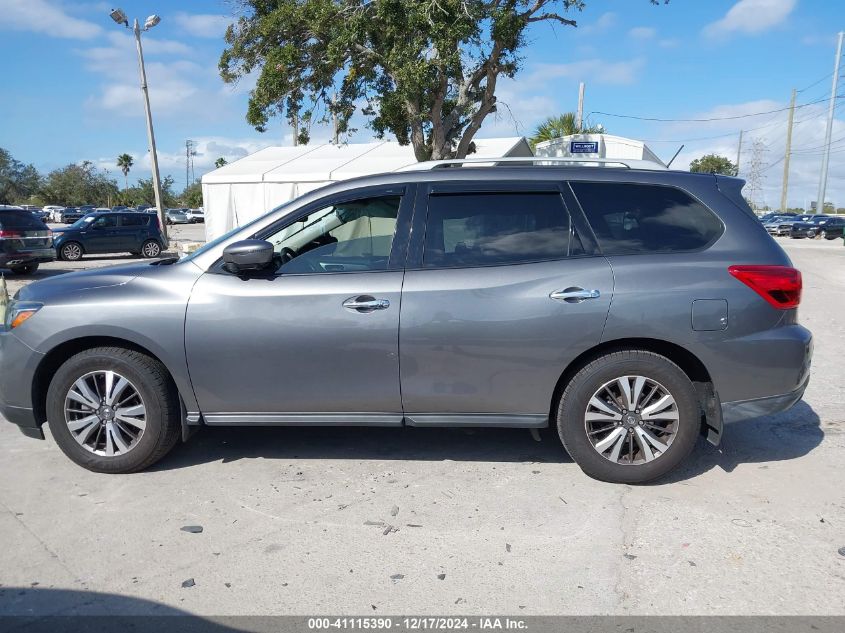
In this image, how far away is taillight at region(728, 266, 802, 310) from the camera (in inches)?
151

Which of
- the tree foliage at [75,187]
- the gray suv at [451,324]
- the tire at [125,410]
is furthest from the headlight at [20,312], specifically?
the tree foliage at [75,187]

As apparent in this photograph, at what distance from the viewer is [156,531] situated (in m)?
3.49

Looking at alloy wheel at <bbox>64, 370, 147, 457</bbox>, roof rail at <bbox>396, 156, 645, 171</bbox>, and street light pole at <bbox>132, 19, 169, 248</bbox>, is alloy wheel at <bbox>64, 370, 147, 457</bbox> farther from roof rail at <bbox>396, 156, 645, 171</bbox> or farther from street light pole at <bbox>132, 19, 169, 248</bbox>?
street light pole at <bbox>132, 19, 169, 248</bbox>

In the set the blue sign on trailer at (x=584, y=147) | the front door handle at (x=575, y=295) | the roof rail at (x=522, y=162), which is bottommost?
the front door handle at (x=575, y=295)

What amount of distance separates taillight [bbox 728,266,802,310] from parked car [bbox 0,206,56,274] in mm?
16299

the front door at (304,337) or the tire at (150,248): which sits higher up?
the front door at (304,337)

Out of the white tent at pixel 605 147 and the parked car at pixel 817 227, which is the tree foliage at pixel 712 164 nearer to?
the parked car at pixel 817 227

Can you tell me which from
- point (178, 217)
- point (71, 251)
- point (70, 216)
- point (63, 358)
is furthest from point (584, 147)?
point (70, 216)

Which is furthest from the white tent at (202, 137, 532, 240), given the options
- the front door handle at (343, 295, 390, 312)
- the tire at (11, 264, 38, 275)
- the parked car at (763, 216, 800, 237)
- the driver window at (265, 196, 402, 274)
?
the parked car at (763, 216, 800, 237)

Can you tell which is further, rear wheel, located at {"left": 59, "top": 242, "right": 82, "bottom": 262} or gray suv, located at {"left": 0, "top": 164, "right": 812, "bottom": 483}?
rear wheel, located at {"left": 59, "top": 242, "right": 82, "bottom": 262}

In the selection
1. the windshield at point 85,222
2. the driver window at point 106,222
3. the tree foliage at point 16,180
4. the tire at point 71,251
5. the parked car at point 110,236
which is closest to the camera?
the tire at point 71,251

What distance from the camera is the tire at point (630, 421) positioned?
3895 millimetres

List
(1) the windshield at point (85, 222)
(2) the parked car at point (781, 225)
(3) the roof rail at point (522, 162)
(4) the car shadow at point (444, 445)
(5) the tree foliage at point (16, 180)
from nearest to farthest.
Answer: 1. (3) the roof rail at point (522, 162)
2. (4) the car shadow at point (444, 445)
3. (1) the windshield at point (85, 222)
4. (2) the parked car at point (781, 225)
5. (5) the tree foliage at point (16, 180)

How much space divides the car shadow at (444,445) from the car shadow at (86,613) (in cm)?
140
